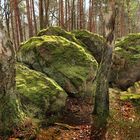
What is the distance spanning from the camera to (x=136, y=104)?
453 inches

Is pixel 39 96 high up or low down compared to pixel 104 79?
down

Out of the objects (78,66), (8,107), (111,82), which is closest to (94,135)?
(8,107)

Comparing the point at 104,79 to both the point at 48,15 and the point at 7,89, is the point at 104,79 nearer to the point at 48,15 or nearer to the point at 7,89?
the point at 7,89

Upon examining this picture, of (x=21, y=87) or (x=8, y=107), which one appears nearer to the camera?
(x=8, y=107)

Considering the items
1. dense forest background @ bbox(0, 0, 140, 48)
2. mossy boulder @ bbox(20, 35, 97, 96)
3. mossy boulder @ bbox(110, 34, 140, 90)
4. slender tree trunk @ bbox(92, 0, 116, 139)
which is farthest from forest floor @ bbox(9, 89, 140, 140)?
mossy boulder @ bbox(110, 34, 140, 90)

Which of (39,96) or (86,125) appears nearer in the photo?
(39,96)

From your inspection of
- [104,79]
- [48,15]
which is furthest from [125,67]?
[48,15]

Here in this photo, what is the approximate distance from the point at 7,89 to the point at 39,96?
2328 mm

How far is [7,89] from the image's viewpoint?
22.4ft

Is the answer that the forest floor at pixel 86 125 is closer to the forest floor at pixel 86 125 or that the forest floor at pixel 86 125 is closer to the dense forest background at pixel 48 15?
the forest floor at pixel 86 125

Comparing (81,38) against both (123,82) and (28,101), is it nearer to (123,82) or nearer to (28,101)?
(123,82)

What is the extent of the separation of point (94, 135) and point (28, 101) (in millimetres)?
2288

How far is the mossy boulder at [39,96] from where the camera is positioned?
8773mm

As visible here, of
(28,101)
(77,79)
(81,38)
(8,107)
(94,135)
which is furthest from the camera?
(81,38)
